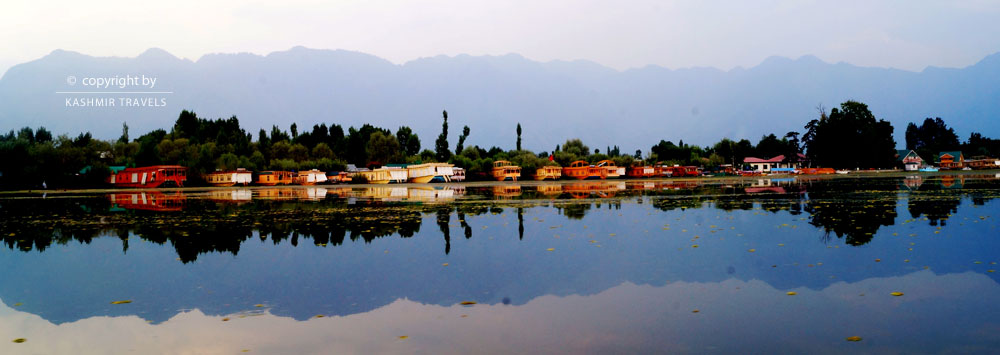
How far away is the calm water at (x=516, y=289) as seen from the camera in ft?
24.6

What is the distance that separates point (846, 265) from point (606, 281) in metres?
4.69

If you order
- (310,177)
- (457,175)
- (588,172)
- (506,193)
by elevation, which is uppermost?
(310,177)

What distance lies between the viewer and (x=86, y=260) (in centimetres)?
1446

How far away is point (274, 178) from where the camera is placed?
92562 millimetres

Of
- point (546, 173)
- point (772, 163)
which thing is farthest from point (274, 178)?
point (772, 163)

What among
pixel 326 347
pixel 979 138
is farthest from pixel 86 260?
pixel 979 138

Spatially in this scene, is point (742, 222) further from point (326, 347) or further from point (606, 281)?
point (326, 347)

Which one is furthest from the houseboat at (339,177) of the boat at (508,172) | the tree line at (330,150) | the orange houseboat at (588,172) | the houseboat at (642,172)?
the houseboat at (642,172)

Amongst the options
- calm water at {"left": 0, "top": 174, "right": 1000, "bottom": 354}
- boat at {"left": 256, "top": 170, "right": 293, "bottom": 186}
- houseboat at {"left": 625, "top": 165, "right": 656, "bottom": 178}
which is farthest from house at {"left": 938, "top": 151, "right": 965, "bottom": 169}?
calm water at {"left": 0, "top": 174, "right": 1000, "bottom": 354}

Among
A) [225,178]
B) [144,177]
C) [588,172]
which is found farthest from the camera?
[588,172]

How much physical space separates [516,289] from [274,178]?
8910 centimetres

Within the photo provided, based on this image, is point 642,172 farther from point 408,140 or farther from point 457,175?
point 408,140

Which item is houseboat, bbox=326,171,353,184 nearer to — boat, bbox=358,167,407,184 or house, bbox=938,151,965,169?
boat, bbox=358,167,407,184

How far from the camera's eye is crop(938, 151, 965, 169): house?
136075 mm
